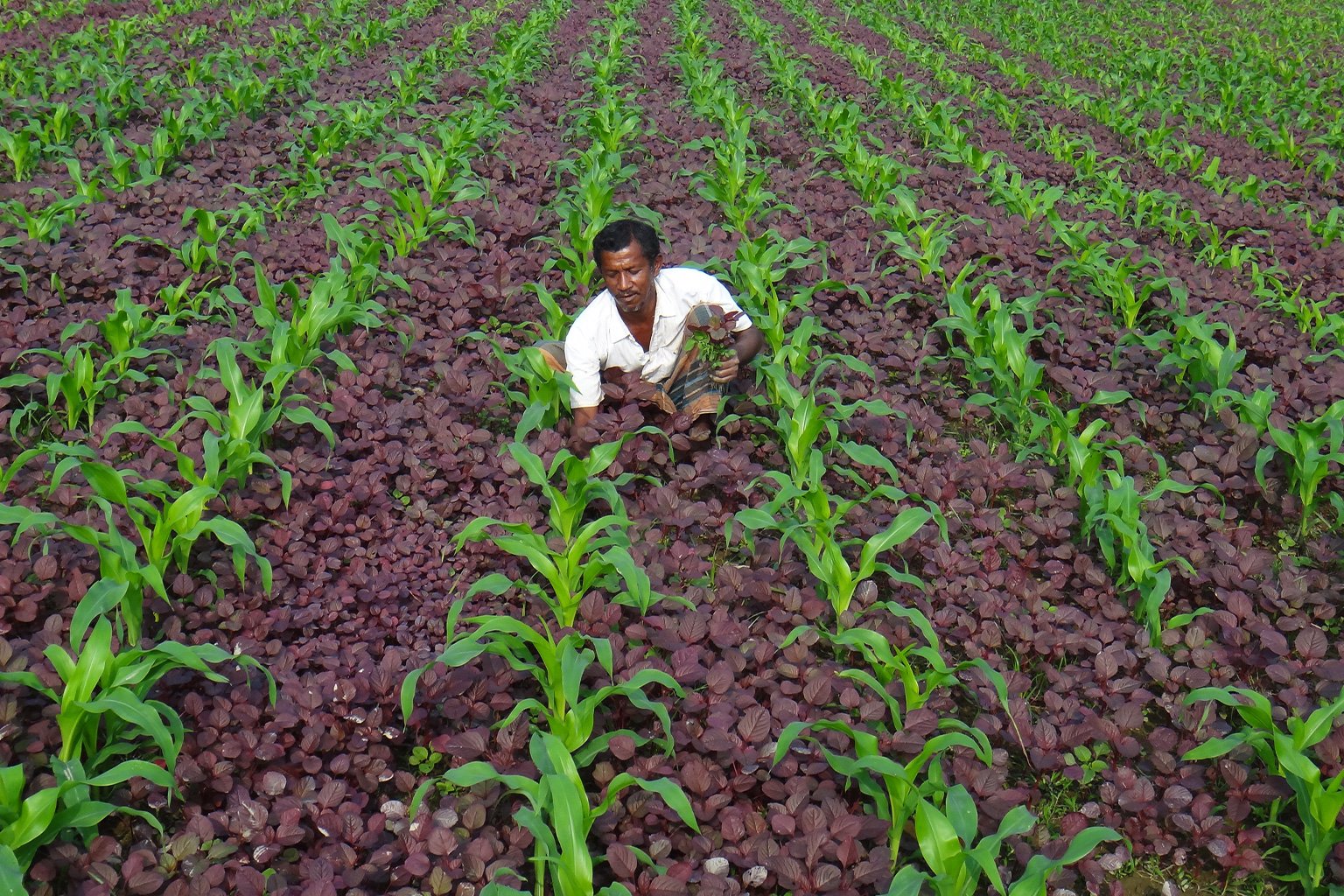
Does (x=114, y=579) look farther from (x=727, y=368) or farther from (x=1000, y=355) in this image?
(x=1000, y=355)

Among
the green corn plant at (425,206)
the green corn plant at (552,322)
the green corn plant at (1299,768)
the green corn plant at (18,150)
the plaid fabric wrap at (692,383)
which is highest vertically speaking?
the green corn plant at (18,150)

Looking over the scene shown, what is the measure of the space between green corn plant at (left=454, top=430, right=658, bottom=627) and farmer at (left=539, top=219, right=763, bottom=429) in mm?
399

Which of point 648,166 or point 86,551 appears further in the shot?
point 648,166

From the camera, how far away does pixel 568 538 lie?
3.00 meters

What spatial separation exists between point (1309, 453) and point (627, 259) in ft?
8.67

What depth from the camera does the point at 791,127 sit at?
873cm

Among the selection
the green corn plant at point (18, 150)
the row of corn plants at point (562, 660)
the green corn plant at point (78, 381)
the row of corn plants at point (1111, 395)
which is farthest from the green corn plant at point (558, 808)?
the green corn plant at point (18, 150)

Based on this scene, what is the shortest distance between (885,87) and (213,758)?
9402 mm

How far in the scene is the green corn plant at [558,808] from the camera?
193 centimetres

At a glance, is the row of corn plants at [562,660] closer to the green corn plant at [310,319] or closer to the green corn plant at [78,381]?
the green corn plant at [310,319]

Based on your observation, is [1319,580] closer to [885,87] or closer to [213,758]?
[213,758]

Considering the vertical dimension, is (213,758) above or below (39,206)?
below

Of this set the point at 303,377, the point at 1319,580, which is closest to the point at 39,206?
the point at 303,377

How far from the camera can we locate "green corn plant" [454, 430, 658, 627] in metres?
2.73
